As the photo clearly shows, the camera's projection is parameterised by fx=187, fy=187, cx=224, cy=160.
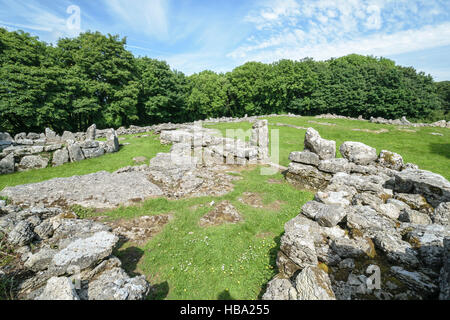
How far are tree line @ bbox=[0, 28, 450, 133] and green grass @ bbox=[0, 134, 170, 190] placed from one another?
1053 centimetres

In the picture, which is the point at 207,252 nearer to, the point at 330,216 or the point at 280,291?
the point at 280,291

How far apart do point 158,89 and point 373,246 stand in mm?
37416

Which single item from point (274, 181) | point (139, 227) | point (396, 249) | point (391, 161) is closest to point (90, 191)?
point (139, 227)

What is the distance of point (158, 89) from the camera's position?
→ 34.8 meters

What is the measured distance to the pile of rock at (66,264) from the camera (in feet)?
11.8

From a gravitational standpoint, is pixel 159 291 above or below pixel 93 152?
below

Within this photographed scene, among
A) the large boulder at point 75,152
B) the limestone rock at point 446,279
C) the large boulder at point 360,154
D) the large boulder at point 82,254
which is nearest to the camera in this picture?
the limestone rock at point 446,279

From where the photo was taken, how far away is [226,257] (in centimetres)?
597

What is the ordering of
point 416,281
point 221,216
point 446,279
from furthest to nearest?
point 221,216 → point 416,281 → point 446,279

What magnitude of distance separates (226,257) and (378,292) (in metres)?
3.82

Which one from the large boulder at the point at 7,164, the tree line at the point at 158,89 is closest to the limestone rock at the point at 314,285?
the large boulder at the point at 7,164

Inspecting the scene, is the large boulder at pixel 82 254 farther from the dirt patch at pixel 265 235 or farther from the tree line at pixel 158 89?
the tree line at pixel 158 89

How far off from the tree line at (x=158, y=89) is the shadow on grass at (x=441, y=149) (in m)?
22.9
